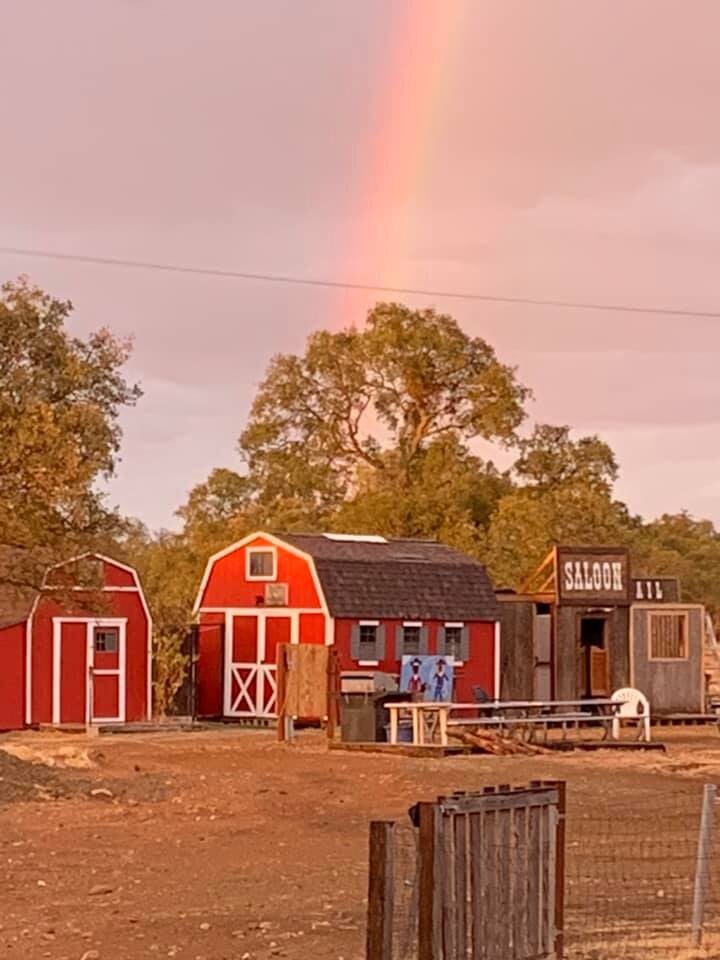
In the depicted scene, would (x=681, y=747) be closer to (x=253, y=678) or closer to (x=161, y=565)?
(x=253, y=678)

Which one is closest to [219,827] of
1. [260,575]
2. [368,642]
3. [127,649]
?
[127,649]

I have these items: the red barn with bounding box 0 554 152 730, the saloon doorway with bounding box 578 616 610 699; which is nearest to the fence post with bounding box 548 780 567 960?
the red barn with bounding box 0 554 152 730

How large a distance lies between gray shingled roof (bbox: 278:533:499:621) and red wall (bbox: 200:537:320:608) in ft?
1.38

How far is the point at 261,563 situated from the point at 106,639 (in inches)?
222

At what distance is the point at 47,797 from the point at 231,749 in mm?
11461

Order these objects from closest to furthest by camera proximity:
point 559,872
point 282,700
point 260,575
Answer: point 559,872
point 282,700
point 260,575

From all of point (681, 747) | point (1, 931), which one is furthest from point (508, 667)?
point (1, 931)

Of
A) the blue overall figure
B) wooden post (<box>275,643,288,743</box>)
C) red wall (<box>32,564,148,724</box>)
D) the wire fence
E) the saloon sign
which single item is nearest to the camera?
the wire fence

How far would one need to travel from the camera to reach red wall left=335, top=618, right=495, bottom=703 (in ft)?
155

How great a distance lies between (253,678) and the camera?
157 ft

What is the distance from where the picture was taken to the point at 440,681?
156 feet

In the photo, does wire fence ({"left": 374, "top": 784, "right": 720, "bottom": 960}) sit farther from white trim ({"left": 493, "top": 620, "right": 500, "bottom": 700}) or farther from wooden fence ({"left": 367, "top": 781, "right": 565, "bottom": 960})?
white trim ({"left": 493, "top": 620, "right": 500, "bottom": 700})

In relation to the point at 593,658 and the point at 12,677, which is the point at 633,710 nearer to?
the point at 593,658

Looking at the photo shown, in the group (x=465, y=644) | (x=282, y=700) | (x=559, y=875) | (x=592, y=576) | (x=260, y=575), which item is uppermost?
(x=592, y=576)
